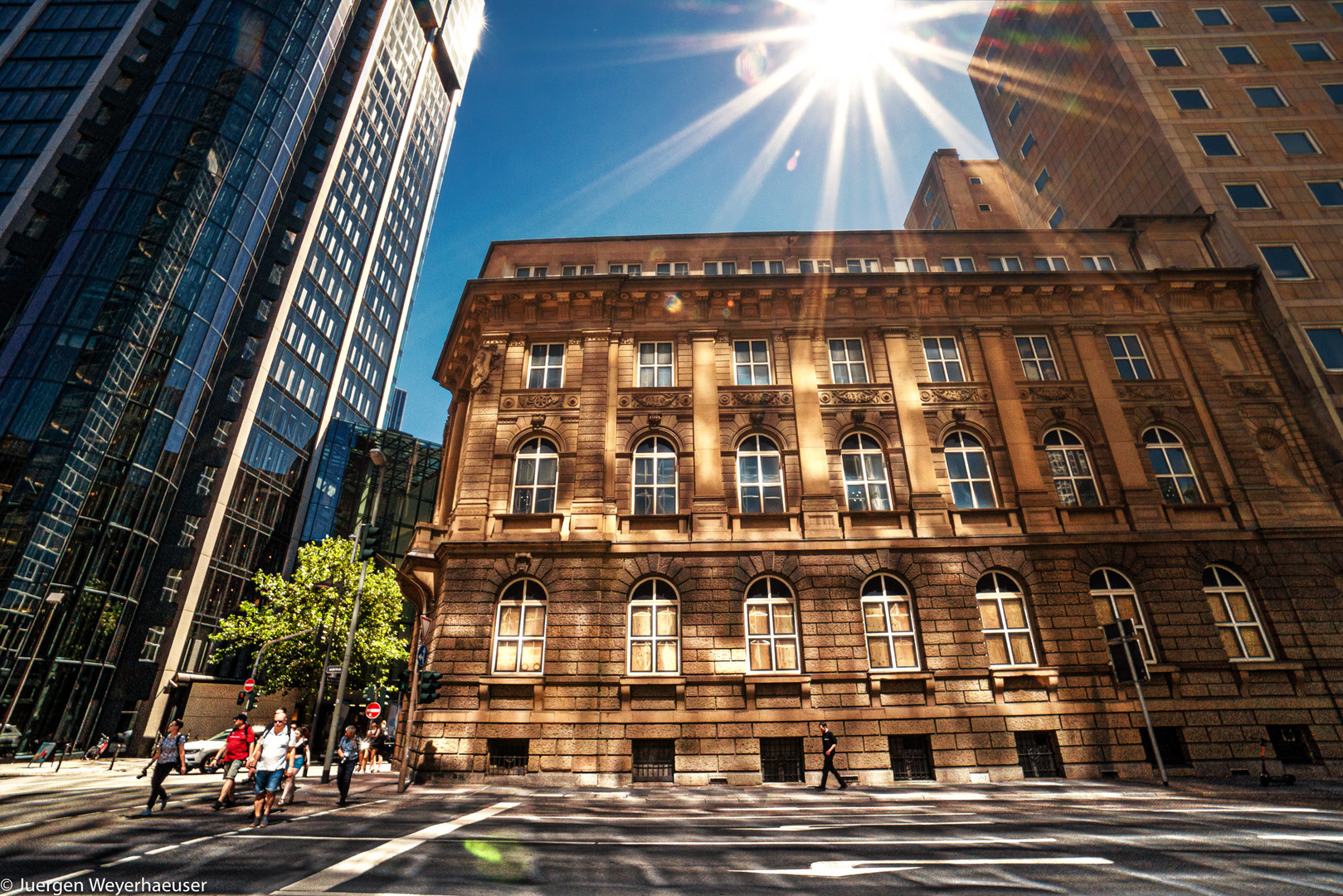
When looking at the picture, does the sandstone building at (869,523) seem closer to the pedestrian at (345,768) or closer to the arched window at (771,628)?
the arched window at (771,628)

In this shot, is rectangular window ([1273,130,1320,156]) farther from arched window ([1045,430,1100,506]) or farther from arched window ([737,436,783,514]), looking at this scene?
arched window ([737,436,783,514])

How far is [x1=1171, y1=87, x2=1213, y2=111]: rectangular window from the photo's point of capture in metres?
30.5

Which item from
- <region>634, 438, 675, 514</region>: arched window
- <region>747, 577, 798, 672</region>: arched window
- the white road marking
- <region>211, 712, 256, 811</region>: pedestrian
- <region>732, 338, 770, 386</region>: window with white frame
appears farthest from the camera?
<region>732, 338, 770, 386</region>: window with white frame

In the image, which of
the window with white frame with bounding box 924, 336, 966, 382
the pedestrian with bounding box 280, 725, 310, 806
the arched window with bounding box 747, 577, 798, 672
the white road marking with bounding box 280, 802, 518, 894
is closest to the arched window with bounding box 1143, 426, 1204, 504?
the window with white frame with bounding box 924, 336, 966, 382

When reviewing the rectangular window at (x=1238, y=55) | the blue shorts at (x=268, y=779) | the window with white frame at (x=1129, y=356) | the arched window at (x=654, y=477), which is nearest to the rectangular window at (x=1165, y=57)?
the rectangular window at (x=1238, y=55)

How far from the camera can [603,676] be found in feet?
60.2

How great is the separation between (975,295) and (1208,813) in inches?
742

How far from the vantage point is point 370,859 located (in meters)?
8.13

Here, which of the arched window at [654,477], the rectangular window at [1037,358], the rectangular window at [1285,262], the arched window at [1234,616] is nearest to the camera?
the arched window at [1234,616]

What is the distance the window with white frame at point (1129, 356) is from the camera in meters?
23.7

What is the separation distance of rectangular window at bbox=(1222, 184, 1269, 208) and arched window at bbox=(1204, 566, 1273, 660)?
19.3 m

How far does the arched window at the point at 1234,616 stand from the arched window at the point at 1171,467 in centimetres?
270

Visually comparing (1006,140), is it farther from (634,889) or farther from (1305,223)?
(634,889)

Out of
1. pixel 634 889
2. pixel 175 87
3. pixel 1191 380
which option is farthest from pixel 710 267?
pixel 175 87
